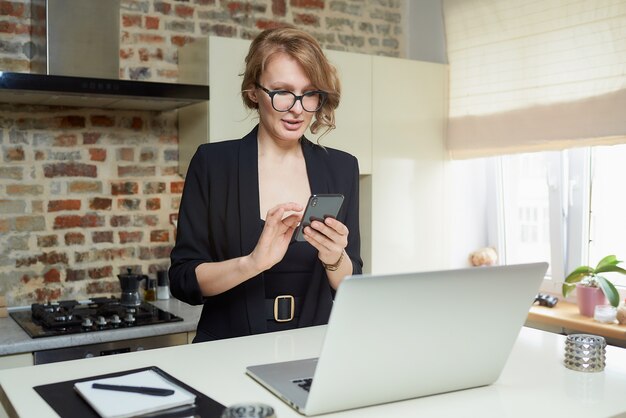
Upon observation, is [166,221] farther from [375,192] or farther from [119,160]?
[375,192]

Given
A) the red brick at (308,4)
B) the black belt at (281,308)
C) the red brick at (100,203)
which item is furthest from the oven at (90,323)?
the red brick at (308,4)

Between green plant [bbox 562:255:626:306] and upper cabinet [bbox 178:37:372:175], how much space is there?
3.60 feet

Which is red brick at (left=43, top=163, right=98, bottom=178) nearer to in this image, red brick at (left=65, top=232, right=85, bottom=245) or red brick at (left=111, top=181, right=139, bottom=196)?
red brick at (left=111, top=181, right=139, bottom=196)

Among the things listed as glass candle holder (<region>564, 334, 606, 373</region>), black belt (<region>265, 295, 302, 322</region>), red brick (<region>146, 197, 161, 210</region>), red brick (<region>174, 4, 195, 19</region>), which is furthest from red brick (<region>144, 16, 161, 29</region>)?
glass candle holder (<region>564, 334, 606, 373</region>)

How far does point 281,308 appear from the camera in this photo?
190 centimetres

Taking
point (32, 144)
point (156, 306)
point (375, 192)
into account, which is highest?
point (32, 144)

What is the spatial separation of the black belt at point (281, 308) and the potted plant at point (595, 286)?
1703mm

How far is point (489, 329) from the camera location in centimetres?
129

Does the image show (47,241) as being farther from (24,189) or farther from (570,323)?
Answer: (570,323)

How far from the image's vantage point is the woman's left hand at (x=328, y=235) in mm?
1575

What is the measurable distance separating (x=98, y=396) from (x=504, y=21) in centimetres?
288

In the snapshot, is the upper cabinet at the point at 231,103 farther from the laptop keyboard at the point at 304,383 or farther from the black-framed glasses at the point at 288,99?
the laptop keyboard at the point at 304,383

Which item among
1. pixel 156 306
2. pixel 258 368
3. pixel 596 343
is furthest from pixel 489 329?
pixel 156 306

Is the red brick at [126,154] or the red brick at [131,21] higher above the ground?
the red brick at [131,21]
